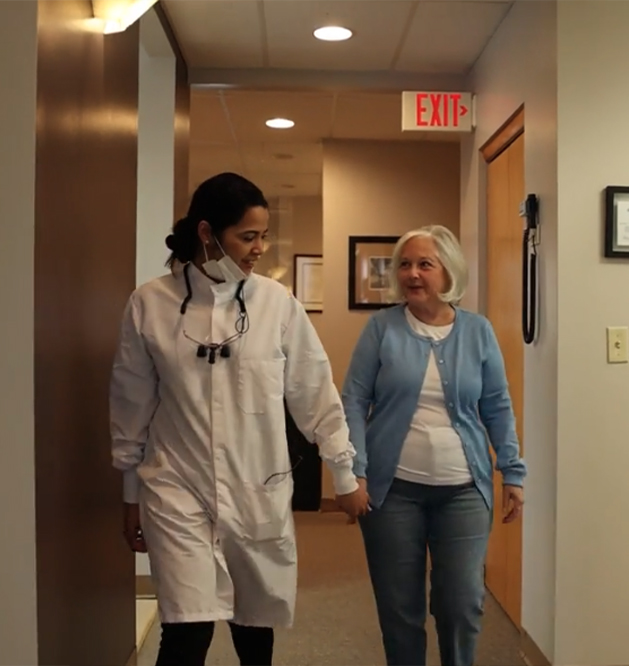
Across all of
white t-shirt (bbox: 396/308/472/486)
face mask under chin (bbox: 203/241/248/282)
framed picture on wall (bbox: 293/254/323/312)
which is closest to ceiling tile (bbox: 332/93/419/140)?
framed picture on wall (bbox: 293/254/323/312)

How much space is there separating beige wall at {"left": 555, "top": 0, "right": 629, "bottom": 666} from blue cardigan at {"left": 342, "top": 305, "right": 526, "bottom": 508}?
1.62ft

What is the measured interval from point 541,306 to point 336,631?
1440 mm

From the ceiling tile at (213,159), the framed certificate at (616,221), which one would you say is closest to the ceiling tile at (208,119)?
the ceiling tile at (213,159)

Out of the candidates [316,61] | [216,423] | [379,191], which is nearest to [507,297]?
[316,61]

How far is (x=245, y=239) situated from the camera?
1.87 m

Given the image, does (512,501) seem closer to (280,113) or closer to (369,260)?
(280,113)

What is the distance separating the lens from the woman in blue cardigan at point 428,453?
209 centimetres

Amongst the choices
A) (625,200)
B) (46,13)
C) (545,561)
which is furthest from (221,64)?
(545,561)

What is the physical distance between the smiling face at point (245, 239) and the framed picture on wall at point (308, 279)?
16.9 ft

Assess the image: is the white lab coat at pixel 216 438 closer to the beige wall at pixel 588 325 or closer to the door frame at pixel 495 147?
the beige wall at pixel 588 325

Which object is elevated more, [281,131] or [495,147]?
[281,131]

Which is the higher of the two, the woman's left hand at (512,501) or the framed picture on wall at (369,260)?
the framed picture on wall at (369,260)

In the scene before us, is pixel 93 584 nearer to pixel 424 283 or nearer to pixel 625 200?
pixel 424 283

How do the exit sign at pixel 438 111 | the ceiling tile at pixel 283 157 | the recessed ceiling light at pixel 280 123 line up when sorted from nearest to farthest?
the exit sign at pixel 438 111 → the recessed ceiling light at pixel 280 123 → the ceiling tile at pixel 283 157
